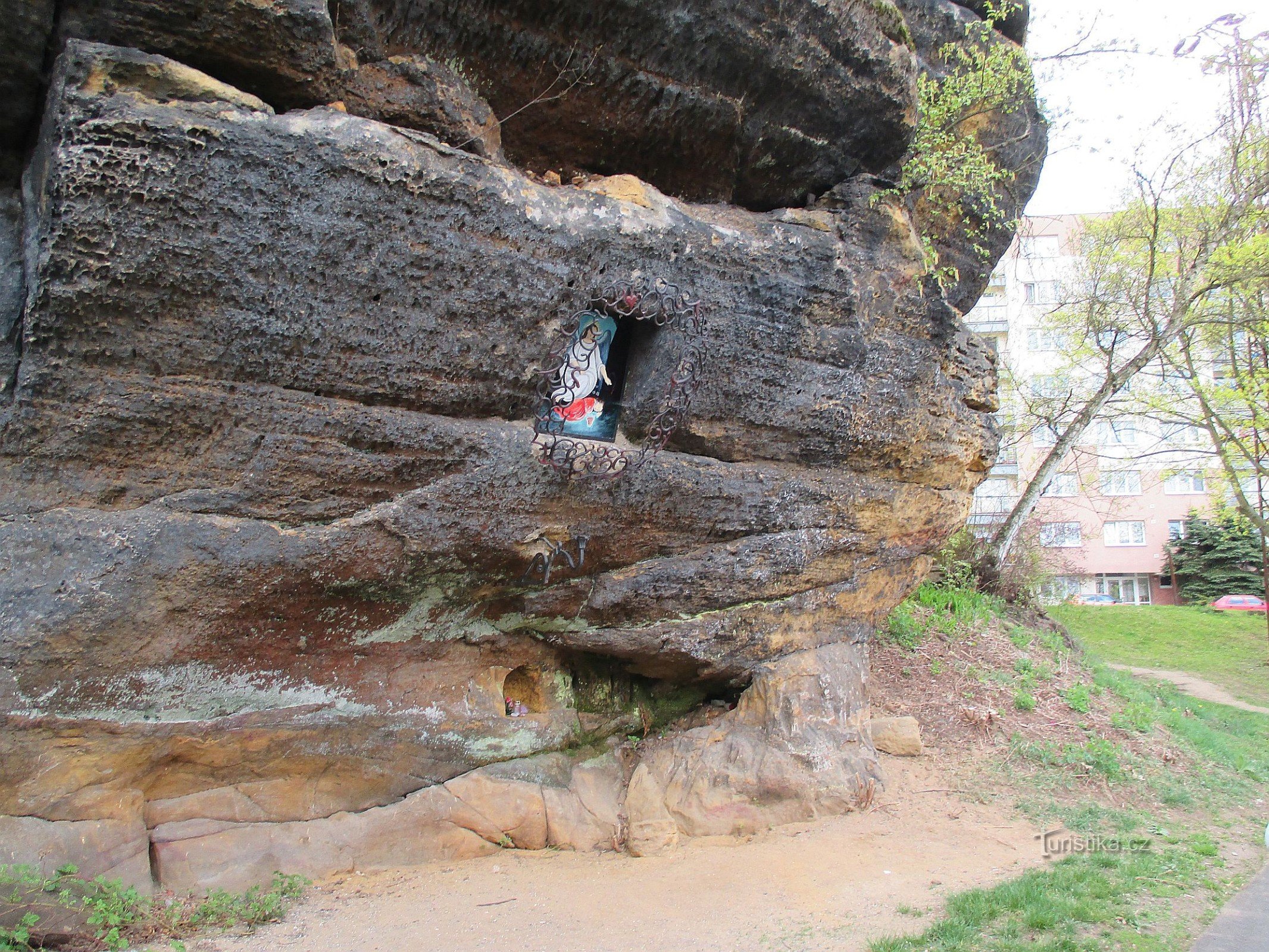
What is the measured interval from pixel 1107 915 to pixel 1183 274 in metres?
10.6

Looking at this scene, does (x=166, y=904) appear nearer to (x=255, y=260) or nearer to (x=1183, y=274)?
(x=255, y=260)

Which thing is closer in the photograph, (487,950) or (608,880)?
(487,950)

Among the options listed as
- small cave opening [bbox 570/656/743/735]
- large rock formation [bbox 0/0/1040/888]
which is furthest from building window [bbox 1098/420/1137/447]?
small cave opening [bbox 570/656/743/735]

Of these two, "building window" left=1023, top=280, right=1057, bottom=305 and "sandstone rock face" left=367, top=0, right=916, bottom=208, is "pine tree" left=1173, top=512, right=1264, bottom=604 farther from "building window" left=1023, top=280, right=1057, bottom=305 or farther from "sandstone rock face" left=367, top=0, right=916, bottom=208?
"sandstone rock face" left=367, top=0, right=916, bottom=208

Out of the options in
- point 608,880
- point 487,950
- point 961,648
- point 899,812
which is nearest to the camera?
point 487,950

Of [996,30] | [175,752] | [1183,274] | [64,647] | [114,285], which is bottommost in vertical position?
[175,752]

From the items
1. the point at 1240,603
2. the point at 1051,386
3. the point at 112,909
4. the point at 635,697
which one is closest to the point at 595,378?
the point at 635,697

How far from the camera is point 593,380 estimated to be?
5156 millimetres

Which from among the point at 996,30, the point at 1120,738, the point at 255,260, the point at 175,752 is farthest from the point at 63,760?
the point at 996,30

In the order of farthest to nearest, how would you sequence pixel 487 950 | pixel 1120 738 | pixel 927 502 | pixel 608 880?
pixel 1120 738, pixel 927 502, pixel 608 880, pixel 487 950

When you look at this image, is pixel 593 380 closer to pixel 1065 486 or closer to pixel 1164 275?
pixel 1164 275

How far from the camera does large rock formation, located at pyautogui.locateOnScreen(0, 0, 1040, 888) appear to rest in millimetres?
3672

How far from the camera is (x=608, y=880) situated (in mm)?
4629
